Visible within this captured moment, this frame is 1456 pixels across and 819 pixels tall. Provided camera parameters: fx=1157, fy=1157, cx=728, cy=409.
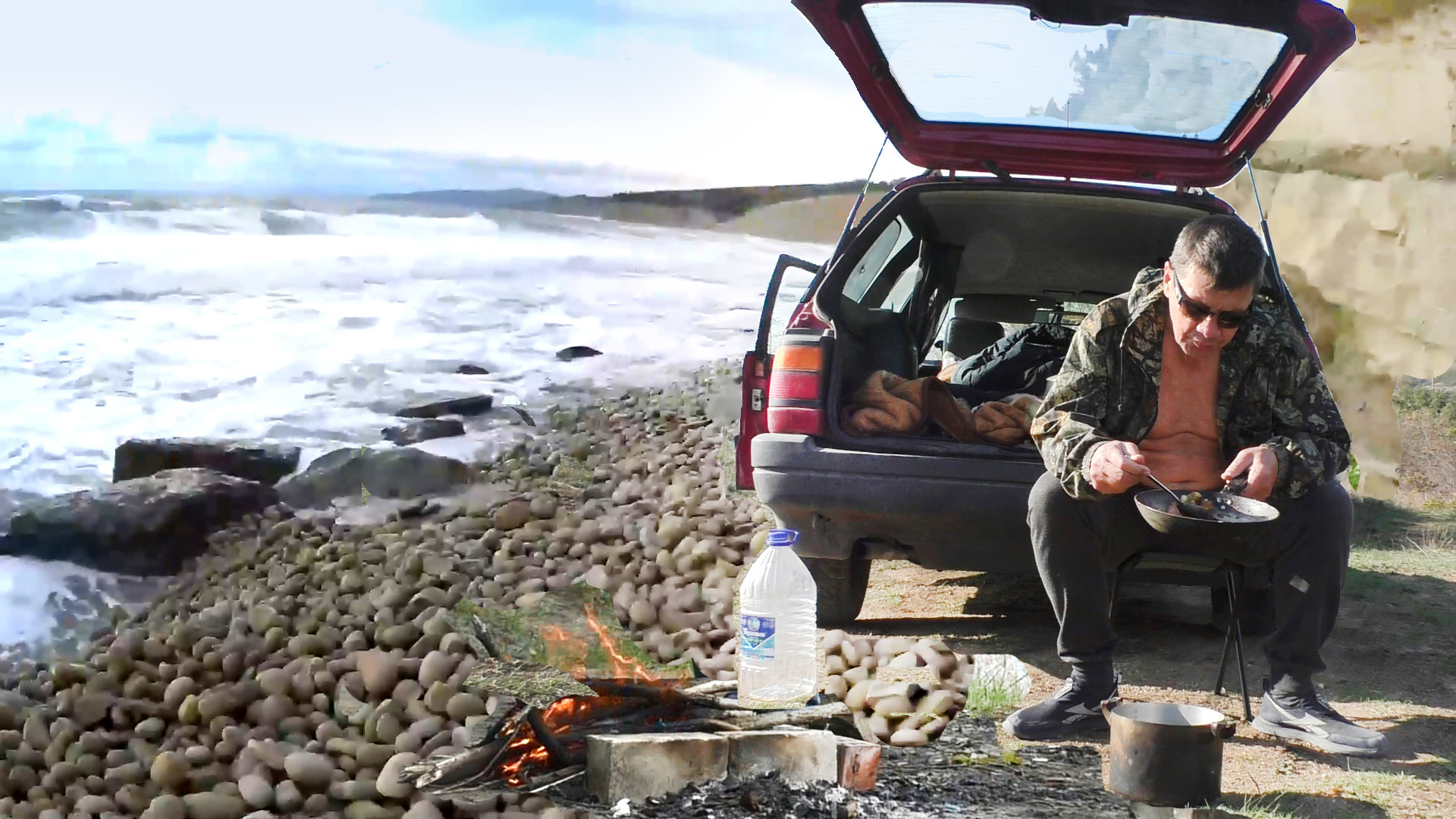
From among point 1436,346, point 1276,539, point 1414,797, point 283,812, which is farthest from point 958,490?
point 1436,346

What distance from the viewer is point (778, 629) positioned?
10.6 feet

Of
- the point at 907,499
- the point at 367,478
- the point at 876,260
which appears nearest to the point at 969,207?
the point at 876,260

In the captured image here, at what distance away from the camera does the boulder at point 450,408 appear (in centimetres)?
755

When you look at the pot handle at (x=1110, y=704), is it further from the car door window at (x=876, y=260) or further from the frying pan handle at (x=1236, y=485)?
the car door window at (x=876, y=260)

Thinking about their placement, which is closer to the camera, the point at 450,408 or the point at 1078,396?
the point at 1078,396

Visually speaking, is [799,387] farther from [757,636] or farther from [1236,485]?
[1236,485]

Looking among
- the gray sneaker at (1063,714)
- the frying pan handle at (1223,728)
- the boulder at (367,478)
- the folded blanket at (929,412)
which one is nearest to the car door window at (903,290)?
the folded blanket at (929,412)

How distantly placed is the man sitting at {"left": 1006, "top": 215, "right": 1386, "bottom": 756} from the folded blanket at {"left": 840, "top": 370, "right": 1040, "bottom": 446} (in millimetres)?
712

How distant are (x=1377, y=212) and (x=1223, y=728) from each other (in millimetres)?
7643

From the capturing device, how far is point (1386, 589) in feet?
15.0

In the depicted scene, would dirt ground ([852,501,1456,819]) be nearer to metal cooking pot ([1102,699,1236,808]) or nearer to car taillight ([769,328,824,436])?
metal cooking pot ([1102,699,1236,808])

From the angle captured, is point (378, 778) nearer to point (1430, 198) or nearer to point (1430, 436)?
point (1430, 436)

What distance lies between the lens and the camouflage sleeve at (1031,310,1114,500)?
2746 mm

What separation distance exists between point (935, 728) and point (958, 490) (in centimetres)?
68
